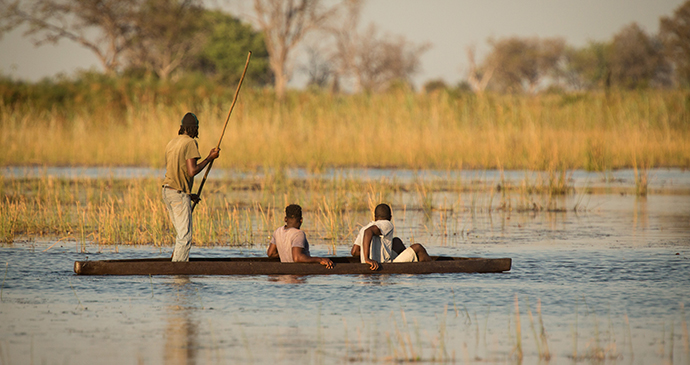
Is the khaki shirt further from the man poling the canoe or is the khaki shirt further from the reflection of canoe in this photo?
the reflection of canoe

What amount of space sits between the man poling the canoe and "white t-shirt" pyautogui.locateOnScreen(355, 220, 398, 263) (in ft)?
5.37

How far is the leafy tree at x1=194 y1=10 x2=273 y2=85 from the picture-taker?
185ft

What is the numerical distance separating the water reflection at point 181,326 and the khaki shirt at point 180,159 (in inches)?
36.4

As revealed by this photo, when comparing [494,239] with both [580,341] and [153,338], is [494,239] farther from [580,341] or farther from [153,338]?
[153,338]

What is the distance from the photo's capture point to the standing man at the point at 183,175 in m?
8.59

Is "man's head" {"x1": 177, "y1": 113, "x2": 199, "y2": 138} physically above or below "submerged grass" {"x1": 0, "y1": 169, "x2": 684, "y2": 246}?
above

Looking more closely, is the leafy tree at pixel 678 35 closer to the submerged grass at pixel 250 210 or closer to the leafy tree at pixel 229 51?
the leafy tree at pixel 229 51

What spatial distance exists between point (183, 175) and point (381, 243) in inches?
79.4

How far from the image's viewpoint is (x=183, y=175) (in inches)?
342

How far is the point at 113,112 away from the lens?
2541 cm

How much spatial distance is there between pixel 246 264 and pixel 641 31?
64572 mm

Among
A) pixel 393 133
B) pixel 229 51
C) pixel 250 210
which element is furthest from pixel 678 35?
pixel 250 210

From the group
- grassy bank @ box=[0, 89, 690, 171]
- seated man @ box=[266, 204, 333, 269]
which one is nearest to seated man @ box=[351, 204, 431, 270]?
seated man @ box=[266, 204, 333, 269]

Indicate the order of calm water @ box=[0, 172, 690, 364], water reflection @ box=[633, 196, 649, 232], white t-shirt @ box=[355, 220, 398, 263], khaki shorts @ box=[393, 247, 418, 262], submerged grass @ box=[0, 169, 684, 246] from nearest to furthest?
calm water @ box=[0, 172, 690, 364]
white t-shirt @ box=[355, 220, 398, 263]
khaki shorts @ box=[393, 247, 418, 262]
submerged grass @ box=[0, 169, 684, 246]
water reflection @ box=[633, 196, 649, 232]
